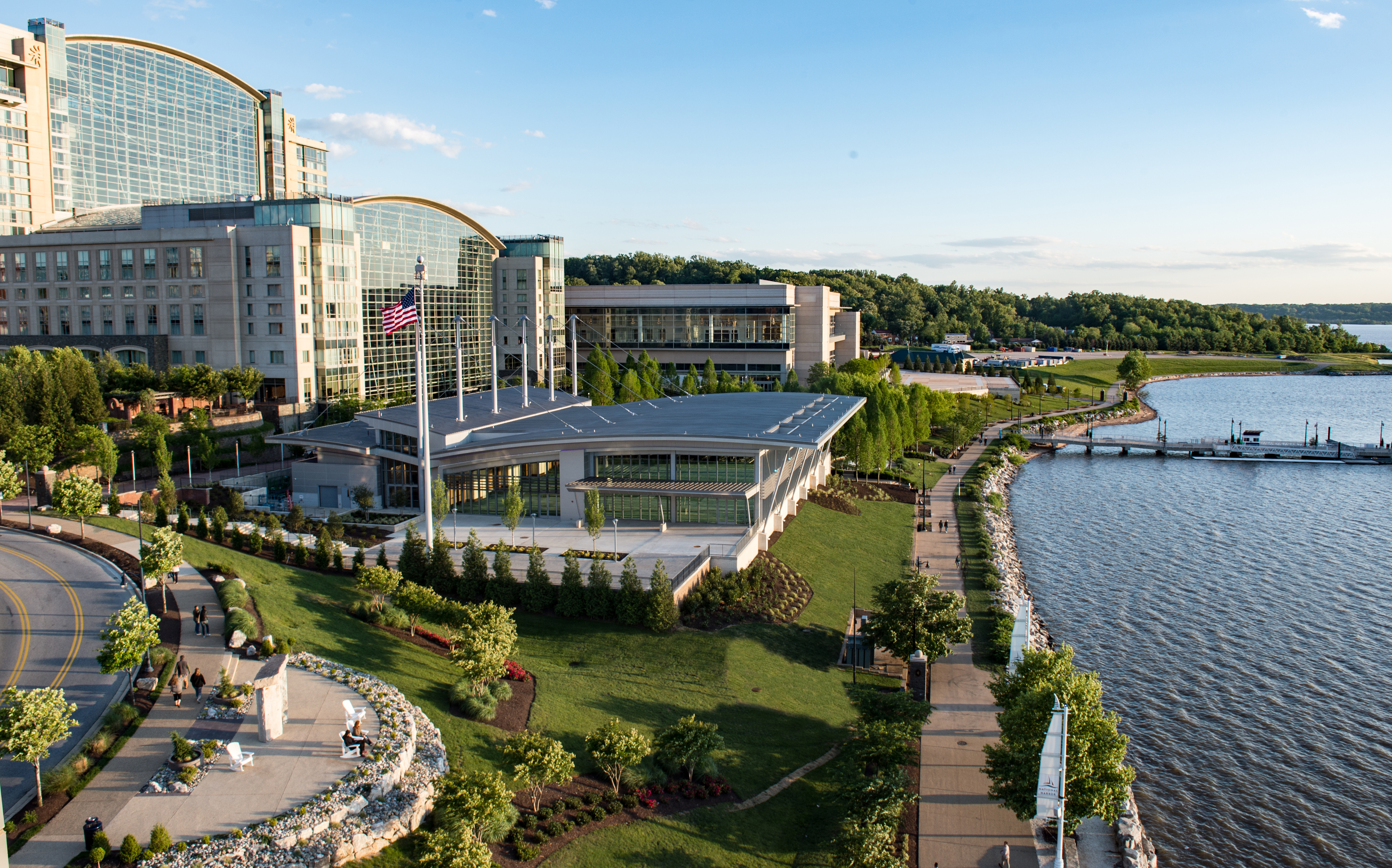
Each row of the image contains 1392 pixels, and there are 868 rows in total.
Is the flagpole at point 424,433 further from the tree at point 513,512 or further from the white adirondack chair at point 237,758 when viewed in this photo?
the white adirondack chair at point 237,758

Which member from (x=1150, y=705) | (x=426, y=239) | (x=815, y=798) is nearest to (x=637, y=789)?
(x=815, y=798)

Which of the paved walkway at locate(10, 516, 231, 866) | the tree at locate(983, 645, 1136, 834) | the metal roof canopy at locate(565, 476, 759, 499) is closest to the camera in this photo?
the paved walkway at locate(10, 516, 231, 866)

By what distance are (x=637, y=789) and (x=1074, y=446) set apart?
96.2 meters

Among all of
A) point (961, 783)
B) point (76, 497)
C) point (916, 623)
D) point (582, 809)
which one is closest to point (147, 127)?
point (76, 497)

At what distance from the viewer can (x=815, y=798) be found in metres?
27.8

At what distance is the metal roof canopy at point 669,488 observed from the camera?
49406 millimetres

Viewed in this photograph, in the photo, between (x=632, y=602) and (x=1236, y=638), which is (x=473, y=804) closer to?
(x=632, y=602)

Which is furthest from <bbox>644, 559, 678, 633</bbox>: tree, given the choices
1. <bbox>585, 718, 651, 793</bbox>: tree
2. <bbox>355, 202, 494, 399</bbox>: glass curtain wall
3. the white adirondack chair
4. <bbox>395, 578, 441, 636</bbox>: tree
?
<bbox>355, 202, 494, 399</bbox>: glass curtain wall

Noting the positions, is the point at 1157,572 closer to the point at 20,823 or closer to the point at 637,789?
the point at 637,789

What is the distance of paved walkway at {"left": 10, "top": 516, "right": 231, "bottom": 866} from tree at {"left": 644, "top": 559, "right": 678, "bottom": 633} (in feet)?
48.7

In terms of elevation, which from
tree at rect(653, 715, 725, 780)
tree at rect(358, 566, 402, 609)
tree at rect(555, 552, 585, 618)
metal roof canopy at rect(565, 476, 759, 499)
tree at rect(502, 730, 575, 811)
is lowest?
tree at rect(653, 715, 725, 780)

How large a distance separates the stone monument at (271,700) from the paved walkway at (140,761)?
6.89ft

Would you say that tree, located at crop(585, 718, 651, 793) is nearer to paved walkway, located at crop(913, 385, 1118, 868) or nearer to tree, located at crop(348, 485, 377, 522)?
paved walkway, located at crop(913, 385, 1118, 868)

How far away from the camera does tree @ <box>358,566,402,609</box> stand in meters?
36.1
